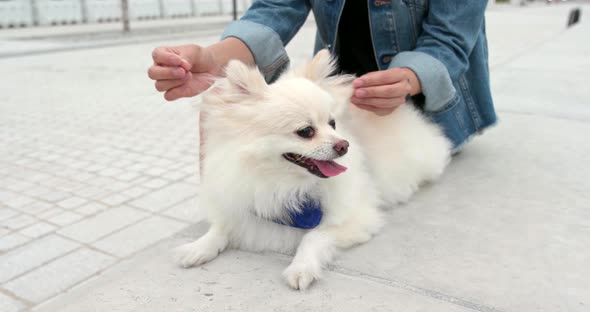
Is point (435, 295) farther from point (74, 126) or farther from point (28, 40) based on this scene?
point (28, 40)

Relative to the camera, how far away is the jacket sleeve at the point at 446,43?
250 centimetres

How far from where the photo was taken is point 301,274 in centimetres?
190

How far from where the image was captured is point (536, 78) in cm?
623

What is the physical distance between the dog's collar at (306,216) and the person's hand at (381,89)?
1.64 feet

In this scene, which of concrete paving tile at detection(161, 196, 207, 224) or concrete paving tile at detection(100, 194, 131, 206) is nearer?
concrete paving tile at detection(161, 196, 207, 224)

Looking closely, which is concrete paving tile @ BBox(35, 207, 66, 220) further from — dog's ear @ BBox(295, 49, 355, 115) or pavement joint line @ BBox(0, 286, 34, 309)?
dog's ear @ BBox(295, 49, 355, 115)

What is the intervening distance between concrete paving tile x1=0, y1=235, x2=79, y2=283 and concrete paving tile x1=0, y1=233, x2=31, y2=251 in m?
0.05

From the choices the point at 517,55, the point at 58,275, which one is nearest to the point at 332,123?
the point at 58,275

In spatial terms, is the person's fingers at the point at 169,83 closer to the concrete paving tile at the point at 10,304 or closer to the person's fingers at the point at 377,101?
the person's fingers at the point at 377,101

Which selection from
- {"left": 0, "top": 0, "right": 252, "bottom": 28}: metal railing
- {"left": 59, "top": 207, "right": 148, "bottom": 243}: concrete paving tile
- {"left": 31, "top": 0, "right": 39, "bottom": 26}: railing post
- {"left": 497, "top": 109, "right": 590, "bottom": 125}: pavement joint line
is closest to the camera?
{"left": 59, "top": 207, "right": 148, "bottom": 243}: concrete paving tile

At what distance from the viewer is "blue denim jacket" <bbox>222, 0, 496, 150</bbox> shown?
258 cm

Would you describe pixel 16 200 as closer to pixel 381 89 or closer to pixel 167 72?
pixel 167 72

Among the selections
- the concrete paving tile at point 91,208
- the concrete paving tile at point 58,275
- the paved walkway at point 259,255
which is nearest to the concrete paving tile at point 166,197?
the paved walkway at point 259,255

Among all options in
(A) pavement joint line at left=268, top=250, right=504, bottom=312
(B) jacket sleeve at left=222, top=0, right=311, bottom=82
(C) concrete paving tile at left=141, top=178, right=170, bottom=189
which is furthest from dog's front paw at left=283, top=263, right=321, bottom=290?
(C) concrete paving tile at left=141, top=178, right=170, bottom=189
